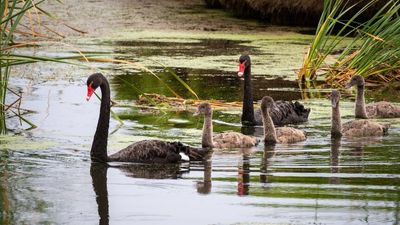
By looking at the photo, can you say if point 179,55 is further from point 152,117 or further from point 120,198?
point 120,198

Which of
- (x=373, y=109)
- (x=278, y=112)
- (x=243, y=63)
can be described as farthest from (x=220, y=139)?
(x=373, y=109)

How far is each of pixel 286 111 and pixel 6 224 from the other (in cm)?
449

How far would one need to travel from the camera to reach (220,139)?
845 centimetres

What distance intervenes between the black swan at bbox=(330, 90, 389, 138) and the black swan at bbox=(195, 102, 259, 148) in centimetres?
80

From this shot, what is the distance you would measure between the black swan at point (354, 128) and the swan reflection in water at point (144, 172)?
1554mm

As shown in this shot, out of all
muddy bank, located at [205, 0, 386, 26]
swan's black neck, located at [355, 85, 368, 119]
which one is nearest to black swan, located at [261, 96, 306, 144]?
swan's black neck, located at [355, 85, 368, 119]

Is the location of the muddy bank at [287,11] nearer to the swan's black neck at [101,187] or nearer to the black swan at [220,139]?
the black swan at [220,139]

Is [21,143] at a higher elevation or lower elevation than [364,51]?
lower

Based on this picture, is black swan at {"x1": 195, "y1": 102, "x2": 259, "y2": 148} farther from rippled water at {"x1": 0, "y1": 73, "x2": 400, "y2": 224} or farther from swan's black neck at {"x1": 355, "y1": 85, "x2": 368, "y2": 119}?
swan's black neck at {"x1": 355, "y1": 85, "x2": 368, "y2": 119}

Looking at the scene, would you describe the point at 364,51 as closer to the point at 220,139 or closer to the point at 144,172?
the point at 220,139

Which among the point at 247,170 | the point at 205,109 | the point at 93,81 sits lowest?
the point at 247,170

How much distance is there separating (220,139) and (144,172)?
120 centimetres

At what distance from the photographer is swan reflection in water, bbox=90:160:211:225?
22.0 ft

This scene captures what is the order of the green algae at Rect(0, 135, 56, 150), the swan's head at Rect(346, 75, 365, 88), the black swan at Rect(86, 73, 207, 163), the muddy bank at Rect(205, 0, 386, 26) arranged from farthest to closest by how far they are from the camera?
Answer: the muddy bank at Rect(205, 0, 386, 26)
the swan's head at Rect(346, 75, 365, 88)
the green algae at Rect(0, 135, 56, 150)
the black swan at Rect(86, 73, 207, 163)
